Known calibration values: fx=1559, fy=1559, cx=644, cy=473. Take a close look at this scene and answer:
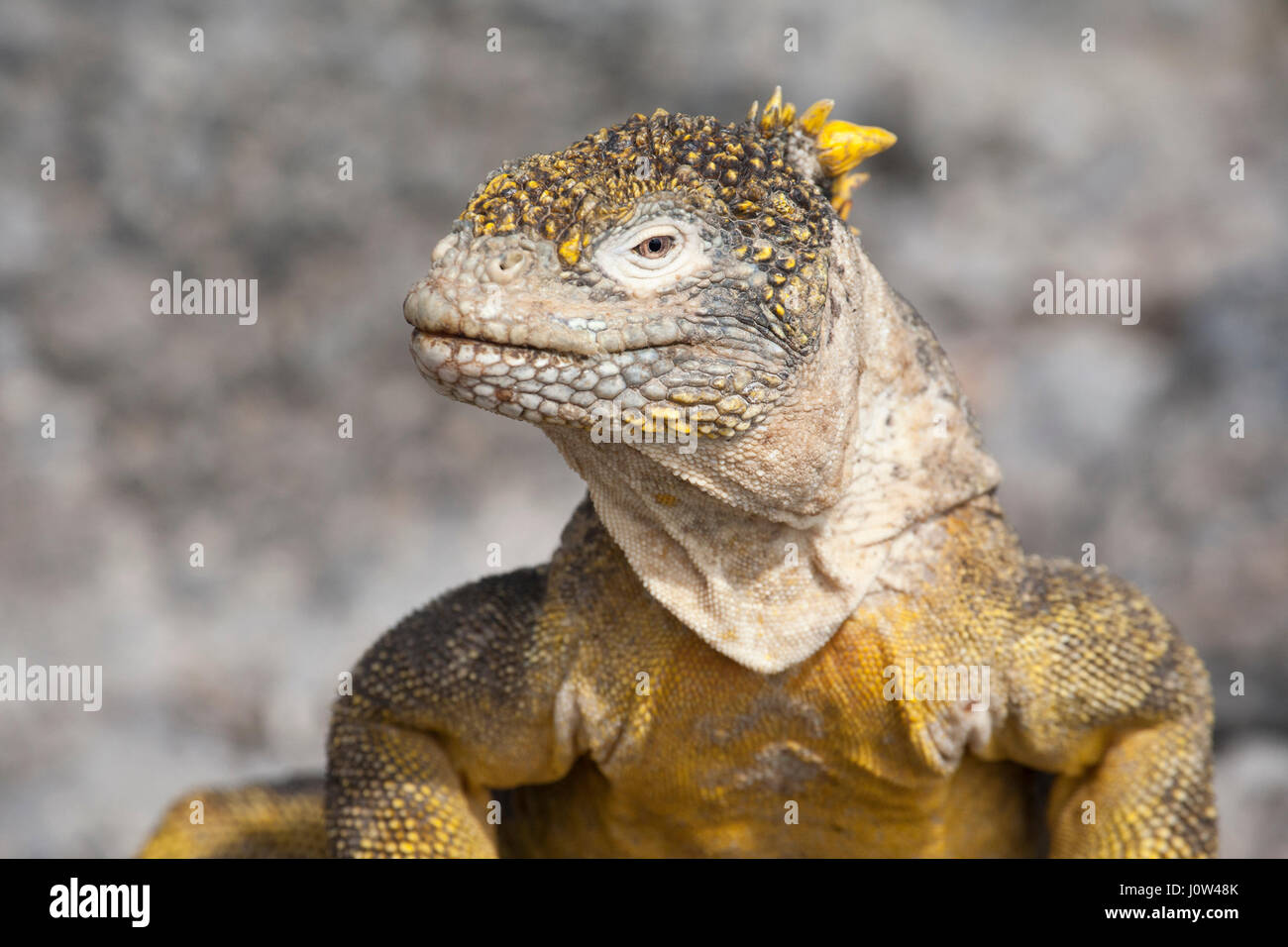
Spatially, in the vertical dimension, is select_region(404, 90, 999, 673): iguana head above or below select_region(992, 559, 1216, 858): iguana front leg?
above

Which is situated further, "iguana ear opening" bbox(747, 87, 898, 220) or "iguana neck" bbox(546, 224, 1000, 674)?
"iguana ear opening" bbox(747, 87, 898, 220)

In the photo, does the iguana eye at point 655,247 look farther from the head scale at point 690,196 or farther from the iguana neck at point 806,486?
the iguana neck at point 806,486

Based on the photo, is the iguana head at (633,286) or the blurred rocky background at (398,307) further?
the blurred rocky background at (398,307)

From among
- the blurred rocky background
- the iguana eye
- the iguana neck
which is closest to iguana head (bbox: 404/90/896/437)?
the iguana eye

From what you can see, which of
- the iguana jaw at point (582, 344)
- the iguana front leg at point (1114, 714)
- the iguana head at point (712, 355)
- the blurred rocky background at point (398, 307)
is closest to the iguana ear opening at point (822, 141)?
the iguana head at point (712, 355)

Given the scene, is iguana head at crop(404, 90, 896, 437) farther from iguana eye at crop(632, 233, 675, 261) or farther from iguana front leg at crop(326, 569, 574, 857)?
iguana front leg at crop(326, 569, 574, 857)

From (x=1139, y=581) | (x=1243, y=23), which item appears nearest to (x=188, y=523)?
(x=1139, y=581)
